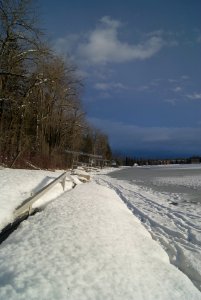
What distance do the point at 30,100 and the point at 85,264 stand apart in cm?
2932

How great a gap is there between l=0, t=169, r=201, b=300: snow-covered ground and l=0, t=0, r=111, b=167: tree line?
1497 cm

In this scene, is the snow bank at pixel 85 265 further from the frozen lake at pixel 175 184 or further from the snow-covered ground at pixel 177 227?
the frozen lake at pixel 175 184

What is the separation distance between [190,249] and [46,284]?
4.12 m

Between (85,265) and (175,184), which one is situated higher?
(175,184)

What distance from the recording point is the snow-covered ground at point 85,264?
494 centimetres

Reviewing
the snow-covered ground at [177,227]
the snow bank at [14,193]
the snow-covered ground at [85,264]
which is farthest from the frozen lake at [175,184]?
the snow-covered ground at [85,264]

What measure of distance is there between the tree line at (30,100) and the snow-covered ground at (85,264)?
14966 mm

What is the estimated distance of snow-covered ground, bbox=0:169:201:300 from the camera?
195 inches

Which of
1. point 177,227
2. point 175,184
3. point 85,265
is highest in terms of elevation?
point 175,184

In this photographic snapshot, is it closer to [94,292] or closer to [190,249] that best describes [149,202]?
[190,249]

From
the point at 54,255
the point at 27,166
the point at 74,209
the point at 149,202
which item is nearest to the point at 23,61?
the point at 27,166

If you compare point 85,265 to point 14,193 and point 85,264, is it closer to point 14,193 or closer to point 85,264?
point 85,264

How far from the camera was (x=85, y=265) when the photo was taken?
230 inches

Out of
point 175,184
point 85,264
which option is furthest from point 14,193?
point 175,184
